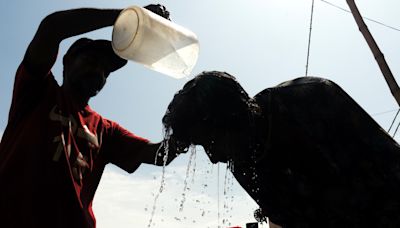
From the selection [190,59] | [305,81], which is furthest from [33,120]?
[305,81]

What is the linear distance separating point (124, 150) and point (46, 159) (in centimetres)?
91

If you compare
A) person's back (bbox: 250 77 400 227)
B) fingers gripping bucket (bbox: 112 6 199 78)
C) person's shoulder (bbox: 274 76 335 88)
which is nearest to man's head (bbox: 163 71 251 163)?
person's back (bbox: 250 77 400 227)

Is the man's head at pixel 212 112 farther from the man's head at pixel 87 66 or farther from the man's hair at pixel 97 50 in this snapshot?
the man's hair at pixel 97 50

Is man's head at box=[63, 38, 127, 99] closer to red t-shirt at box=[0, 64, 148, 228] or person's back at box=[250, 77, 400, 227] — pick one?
red t-shirt at box=[0, 64, 148, 228]

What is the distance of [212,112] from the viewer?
7.32 feet

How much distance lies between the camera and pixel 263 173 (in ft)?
7.48

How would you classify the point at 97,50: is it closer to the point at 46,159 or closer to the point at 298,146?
the point at 46,159

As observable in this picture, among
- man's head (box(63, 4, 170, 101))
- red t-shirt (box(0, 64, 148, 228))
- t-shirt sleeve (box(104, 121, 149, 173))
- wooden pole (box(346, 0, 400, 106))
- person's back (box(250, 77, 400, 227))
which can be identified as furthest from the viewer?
wooden pole (box(346, 0, 400, 106))

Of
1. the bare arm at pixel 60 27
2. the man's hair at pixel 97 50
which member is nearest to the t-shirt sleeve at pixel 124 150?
the man's hair at pixel 97 50

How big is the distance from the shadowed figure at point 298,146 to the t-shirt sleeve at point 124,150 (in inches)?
47.4

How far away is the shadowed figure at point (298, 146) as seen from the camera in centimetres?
200

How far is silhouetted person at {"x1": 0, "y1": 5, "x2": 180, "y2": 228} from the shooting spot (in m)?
2.52

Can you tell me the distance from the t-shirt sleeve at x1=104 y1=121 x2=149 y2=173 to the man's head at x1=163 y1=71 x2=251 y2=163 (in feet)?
4.18

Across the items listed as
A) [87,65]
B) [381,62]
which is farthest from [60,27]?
[381,62]
